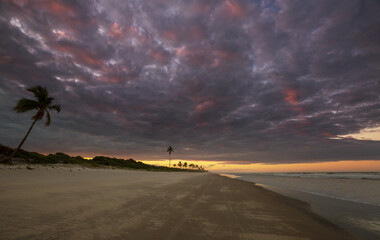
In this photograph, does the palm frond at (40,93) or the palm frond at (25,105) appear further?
the palm frond at (40,93)

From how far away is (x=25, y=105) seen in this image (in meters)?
31.8

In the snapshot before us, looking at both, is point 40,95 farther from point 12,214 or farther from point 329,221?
point 329,221

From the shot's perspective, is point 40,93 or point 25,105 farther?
point 40,93

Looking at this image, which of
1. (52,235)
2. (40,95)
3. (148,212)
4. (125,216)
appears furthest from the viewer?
(40,95)

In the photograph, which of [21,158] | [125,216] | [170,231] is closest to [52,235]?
[125,216]

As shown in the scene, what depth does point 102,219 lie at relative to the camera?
5.39 metres

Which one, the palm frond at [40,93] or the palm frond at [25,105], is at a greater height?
the palm frond at [40,93]

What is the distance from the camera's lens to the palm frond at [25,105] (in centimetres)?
3117

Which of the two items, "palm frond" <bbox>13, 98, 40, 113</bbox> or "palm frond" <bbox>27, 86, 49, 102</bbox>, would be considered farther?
"palm frond" <bbox>27, 86, 49, 102</bbox>

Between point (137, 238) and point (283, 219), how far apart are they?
538 cm

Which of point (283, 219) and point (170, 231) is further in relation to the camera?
point (283, 219)

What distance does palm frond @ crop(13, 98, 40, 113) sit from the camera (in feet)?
102

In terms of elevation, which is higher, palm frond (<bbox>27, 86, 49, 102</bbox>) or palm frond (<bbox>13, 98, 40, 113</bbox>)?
palm frond (<bbox>27, 86, 49, 102</bbox>)

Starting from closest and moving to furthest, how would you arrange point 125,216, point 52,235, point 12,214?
point 52,235 → point 12,214 → point 125,216
